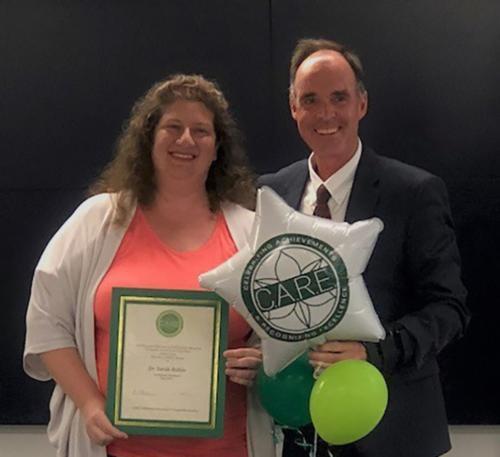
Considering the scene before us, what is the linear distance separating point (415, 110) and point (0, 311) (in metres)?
1.70

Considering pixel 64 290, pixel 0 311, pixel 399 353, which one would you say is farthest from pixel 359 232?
pixel 0 311

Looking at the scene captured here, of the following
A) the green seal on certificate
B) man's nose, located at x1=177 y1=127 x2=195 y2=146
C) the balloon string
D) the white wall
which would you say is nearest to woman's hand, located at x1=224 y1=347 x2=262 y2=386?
the green seal on certificate

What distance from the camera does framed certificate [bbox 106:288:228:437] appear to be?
1.75 m

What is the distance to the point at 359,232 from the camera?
1.66m

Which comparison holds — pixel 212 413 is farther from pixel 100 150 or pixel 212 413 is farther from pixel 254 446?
pixel 100 150

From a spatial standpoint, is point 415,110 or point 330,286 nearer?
point 330,286

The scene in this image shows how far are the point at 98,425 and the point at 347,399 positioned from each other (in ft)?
1.77

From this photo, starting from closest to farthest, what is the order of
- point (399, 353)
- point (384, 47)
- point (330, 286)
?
1. point (330, 286)
2. point (399, 353)
3. point (384, 47)

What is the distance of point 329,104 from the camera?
6.49ft

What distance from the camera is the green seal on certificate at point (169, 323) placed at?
1.75 m

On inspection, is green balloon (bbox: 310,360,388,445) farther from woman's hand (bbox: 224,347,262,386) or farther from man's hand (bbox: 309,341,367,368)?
woman's hand (bbox: 224,347,262,386)

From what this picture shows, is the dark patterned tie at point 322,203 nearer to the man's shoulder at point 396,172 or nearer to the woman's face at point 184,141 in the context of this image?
the man's shoulder at point 396,172

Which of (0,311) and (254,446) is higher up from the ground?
(0,311)

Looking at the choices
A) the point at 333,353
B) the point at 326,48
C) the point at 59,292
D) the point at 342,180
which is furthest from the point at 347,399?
the point at 326,48
